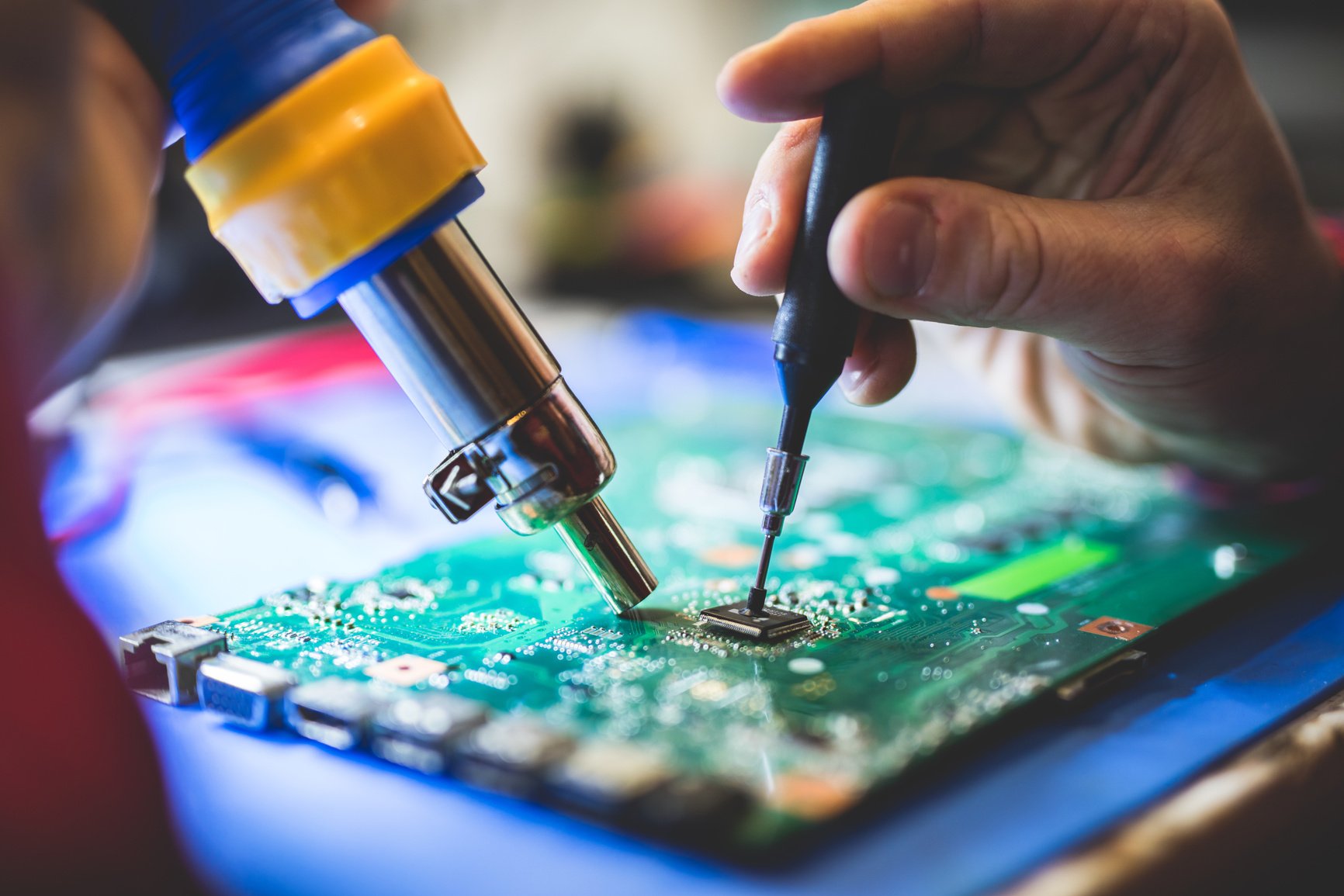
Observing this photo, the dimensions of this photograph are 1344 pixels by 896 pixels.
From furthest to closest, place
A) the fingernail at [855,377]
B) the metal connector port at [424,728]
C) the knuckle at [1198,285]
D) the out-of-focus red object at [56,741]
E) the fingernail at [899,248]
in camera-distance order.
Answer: the fingernail at [855,377]
the knuckle at [1198,285]
the fingernail at [899,248]
the metal connector port at [424,728]
the out-of-focus red object at [56,741]

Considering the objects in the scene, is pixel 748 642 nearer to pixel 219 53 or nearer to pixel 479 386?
pixel 479 386

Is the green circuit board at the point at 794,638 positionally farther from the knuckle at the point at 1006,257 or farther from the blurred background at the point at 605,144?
the blurred background at the point at 605,144

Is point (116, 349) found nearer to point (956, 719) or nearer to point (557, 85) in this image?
→ point (557, 85)

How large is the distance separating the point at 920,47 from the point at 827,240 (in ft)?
0.58

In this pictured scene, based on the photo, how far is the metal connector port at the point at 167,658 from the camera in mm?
591

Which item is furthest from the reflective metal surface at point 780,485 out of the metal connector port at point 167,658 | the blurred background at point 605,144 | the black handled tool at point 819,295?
the blurred background at point 605,144

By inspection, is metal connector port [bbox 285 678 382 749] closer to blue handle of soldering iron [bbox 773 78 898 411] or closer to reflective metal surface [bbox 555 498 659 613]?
reflective metal surface [bbox 555 498 659 613]

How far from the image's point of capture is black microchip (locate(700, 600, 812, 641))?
0.63 m

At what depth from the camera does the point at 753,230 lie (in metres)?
0.75

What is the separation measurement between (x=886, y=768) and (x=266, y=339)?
1449 millimetres

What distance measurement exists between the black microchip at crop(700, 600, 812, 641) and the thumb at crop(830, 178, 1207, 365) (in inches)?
7.9

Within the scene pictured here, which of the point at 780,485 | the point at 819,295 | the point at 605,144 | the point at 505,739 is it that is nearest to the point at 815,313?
the point at 819,295

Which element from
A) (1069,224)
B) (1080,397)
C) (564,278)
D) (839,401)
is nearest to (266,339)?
(564,278)

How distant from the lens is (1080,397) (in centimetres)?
102
